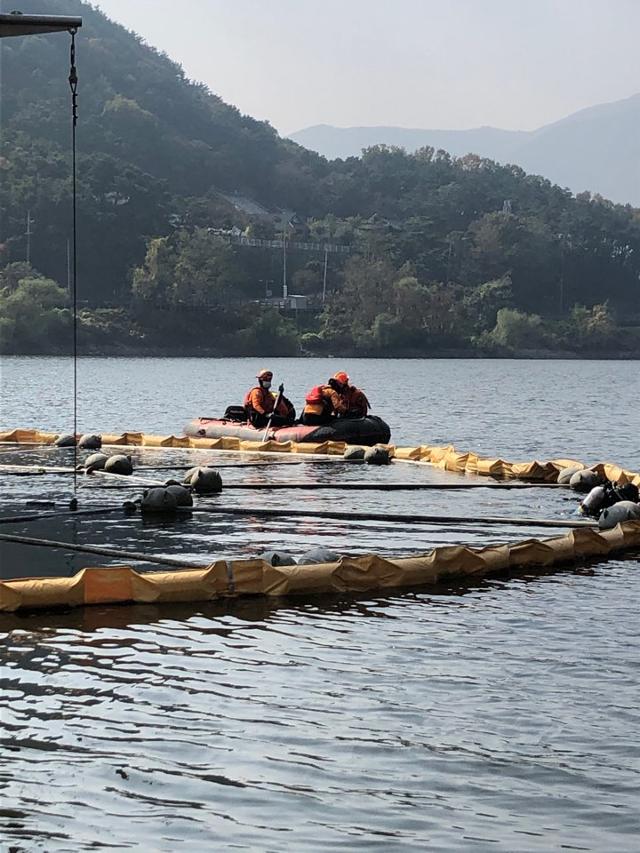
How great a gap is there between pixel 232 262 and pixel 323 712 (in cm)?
14656

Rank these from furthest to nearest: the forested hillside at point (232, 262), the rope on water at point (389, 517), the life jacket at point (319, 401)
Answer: the forested hillside at point (232, 262) → the life jacket at point (319, 401) → the rope on water at point (389, 517)

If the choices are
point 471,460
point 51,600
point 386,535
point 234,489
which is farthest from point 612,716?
point 471,460

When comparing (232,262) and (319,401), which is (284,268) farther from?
A: (319,401)

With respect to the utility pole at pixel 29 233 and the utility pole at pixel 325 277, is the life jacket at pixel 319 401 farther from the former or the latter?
the utility pole at pixel 325 277

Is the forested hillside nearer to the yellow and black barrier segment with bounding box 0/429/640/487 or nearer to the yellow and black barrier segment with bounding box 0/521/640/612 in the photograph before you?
the yellow and black barrier segment with bounding box 0/429/640/487

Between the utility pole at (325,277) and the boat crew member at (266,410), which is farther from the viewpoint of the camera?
the utility pole at (325,277)

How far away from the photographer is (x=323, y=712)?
10008 mm

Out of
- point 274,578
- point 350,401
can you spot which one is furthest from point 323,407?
point 274,578

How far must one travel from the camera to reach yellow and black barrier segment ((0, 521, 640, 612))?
13.1m

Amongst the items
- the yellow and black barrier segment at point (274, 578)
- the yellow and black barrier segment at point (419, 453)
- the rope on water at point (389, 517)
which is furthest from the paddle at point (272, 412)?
the yellow and black barrier segment at point (274, 578)

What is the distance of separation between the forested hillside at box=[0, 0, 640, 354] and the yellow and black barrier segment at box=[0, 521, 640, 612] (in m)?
114

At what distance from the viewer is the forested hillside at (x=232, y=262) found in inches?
5625

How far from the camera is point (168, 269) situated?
144m

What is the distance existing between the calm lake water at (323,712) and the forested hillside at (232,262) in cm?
11565
